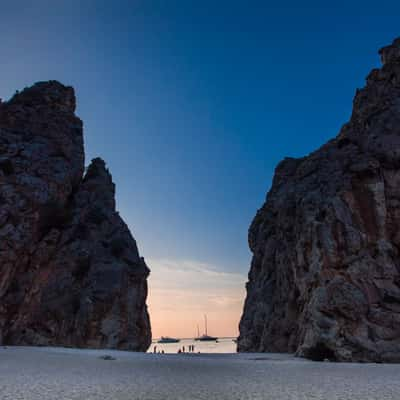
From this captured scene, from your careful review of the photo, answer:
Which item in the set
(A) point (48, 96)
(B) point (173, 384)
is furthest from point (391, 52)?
(B) point (173, 384)

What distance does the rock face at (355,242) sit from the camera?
21.8 metres

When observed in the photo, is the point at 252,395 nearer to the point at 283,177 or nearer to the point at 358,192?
the point at 358,192

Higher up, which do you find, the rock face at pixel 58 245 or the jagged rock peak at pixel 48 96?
the jagged rock peak at pixel 48 96

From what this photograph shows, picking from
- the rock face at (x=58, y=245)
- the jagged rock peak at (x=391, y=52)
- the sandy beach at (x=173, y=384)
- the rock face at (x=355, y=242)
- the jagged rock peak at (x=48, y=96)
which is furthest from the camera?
the jagged rock peak at (x=48, y=96)

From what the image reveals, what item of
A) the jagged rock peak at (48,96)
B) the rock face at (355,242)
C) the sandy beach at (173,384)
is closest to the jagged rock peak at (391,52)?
the rock face at (355,242)

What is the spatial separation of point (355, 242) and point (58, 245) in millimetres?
32054

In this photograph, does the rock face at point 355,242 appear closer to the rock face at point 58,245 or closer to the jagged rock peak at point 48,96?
the rock face at point 58,245

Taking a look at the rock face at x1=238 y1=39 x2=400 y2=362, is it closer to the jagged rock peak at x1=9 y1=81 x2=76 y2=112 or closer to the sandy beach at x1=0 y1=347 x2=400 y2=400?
the sandy beach at x1=0 y1=347 x2=400 y2=400

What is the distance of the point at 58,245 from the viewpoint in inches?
1575

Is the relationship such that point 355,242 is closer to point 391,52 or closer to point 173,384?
point 173,384

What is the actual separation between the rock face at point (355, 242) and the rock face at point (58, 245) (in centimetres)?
1904

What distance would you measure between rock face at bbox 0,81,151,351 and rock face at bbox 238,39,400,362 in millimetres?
19042

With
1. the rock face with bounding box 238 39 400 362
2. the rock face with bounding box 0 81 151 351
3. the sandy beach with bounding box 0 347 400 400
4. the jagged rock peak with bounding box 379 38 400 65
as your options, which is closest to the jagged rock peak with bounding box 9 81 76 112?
the rock face with bounding box 0 81 151 351

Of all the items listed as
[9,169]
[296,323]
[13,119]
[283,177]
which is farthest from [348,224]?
[13,119]
